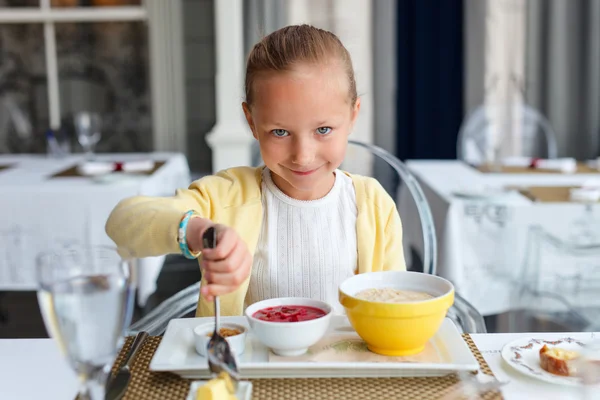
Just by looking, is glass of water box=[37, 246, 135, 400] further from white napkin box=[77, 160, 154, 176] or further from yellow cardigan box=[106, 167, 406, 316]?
white napkin box=[77, 160, 154, 176]

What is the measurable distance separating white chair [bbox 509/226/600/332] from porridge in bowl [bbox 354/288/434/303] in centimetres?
144

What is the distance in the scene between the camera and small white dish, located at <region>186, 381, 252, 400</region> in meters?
0.75

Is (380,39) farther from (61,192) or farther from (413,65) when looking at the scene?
(61,192)

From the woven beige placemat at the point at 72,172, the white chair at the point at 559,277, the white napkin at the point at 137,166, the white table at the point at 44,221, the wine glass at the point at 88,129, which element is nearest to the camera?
the white chair at the point at 559,277

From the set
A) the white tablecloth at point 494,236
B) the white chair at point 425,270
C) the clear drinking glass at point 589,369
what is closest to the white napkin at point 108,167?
the white tablecloth at point 494,236

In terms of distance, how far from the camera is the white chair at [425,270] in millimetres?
1203

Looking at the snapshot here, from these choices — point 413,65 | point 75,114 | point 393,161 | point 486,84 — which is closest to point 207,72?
point 75,114

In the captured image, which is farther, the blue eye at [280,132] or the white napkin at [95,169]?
the white napkin at [95,169]

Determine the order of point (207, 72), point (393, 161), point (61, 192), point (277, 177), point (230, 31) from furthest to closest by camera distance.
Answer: point (207, 72)
point (230, 31)
point (61, 192)
point (393, 161)
point (277, 177)

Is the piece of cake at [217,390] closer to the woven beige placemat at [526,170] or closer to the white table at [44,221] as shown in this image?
the white table at [44,221]

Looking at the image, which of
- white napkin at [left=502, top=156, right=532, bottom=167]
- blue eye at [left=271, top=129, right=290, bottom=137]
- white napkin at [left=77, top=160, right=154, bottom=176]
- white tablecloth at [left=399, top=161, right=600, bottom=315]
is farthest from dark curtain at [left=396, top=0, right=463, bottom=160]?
blue eye at [left=271, top=129, right=290, bottom=137]

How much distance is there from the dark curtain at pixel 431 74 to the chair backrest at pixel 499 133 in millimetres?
352

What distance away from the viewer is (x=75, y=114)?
438 centimetres

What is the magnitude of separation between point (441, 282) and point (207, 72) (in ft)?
11.7
